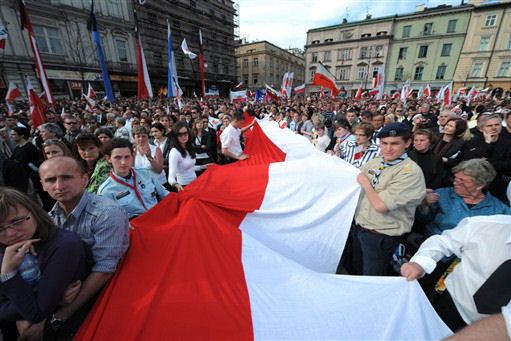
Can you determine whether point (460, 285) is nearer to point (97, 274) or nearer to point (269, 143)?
point (97, 274)

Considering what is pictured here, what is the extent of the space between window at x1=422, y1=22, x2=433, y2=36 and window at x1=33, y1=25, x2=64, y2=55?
51603 millimetres

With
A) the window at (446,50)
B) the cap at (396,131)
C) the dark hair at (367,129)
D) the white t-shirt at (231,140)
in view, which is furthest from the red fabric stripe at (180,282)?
the window at (446,50)

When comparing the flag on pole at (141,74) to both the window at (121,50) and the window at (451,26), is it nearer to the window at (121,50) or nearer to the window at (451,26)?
the window at (121,50)

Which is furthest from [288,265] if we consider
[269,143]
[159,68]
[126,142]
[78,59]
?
[159,68]

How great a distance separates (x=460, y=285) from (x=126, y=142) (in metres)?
3.17

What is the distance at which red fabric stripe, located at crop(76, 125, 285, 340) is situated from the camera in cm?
132

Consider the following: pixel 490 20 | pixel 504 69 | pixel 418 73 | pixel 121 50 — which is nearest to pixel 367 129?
pixel 121 50

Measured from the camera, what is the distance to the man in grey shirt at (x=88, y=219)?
148 cm

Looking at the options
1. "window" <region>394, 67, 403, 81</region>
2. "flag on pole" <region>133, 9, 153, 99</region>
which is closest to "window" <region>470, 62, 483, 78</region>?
"window" <region>394, 67, 403, 81</region>

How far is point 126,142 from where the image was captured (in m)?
2.38

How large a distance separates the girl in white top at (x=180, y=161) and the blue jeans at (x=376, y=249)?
8.57 ft

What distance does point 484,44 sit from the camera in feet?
108

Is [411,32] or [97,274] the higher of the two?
[411,32]

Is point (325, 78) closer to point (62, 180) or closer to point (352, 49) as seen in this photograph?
point (62, 180)
